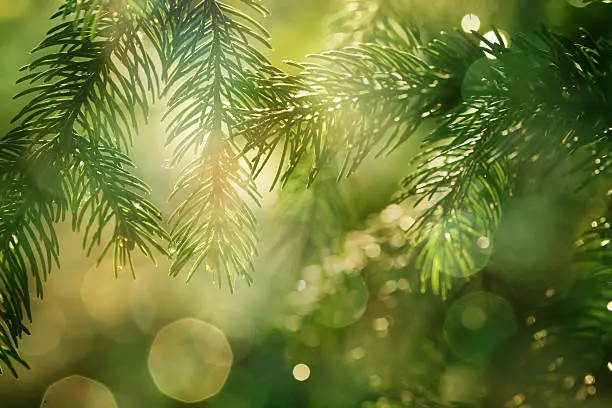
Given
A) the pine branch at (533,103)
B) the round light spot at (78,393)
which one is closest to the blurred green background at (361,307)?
the pine branch at (533,103)

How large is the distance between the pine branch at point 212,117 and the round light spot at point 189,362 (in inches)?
54.1

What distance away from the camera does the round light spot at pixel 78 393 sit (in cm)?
243

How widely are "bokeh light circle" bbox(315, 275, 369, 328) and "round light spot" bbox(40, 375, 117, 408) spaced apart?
183 centimetres

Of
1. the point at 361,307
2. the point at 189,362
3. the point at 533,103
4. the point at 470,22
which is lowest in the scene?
the point at 189,362

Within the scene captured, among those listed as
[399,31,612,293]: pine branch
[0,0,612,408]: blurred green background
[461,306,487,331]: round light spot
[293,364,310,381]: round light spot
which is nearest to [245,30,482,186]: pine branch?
[399,31,612,293]: pine branch

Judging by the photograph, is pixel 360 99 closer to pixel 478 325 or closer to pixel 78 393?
pixel 478 325

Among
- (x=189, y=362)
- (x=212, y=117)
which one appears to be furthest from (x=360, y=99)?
(x=189, y=362)

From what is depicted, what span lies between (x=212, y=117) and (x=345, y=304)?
0.48 meters

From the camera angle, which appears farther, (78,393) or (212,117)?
(78,393)

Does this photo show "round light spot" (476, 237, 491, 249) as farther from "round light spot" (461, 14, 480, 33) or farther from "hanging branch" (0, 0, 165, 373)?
"hanging branch" (0, 0, 165, 373)

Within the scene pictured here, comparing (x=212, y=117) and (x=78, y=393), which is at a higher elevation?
(x=212, y=117)

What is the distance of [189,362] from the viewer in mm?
2039

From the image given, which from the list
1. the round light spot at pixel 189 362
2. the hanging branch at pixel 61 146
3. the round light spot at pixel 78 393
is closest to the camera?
the hanging branch at pixel 61 146

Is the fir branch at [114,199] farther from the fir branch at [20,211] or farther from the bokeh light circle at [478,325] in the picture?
the bokeh light circle at [478,325]
